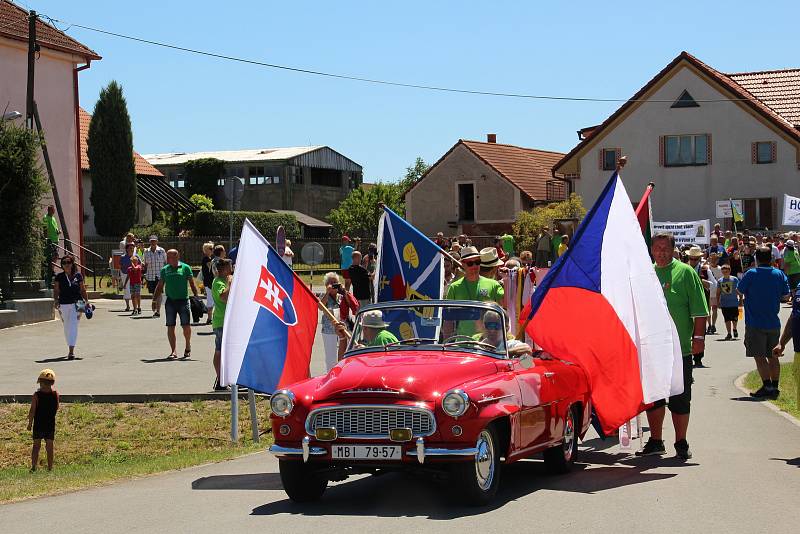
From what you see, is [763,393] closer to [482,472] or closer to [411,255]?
[411,255]

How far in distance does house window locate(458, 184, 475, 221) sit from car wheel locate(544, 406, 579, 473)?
59518mm

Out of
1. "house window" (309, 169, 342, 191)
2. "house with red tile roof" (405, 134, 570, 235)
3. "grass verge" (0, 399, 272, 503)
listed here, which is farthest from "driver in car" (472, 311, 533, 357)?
"house window" (309, 169, 342, 191)

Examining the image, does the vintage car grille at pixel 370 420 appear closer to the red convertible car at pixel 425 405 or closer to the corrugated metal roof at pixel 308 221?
the red convertible car at pixel 425 405

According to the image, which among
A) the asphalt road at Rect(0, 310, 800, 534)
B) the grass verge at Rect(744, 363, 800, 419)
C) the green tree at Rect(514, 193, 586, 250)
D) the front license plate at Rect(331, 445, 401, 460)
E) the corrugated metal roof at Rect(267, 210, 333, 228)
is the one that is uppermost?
the corrugated metal roof at Rect(267, 210, 333, 228)

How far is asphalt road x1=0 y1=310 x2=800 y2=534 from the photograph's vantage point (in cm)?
831

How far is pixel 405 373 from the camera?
30.7 ft

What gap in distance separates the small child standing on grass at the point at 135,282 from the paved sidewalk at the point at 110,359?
1.03 metres

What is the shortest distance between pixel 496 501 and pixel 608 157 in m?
50.3

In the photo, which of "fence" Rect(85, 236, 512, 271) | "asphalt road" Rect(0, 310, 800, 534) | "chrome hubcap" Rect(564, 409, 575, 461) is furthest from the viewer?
"fence" Rect(85, 236, 512, 271)

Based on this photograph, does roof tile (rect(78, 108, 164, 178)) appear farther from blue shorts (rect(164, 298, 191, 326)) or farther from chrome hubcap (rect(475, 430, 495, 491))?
chrome hubcap (rect(475, 430, 495, 491))

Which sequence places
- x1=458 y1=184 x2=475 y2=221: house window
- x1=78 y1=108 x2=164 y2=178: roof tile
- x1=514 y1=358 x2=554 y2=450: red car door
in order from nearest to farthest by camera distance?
x1=514 y1=358 x2=554 y2=450: red car door
x1=78 y1=108 x2=164 y2=178: roof tile
x1=458 y1=184 x2=475 y2=221: house window

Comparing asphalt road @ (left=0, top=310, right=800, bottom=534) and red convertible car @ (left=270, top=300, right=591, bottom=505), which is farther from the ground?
red convertible car @ (left=270, top=300, right=591, bottom=505)

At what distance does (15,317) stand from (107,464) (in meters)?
15.1

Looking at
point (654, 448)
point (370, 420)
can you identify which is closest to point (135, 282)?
point (654, 448)
